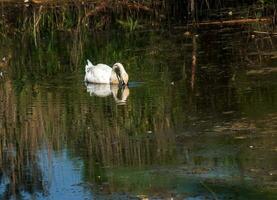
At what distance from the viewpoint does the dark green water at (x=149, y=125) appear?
690cm

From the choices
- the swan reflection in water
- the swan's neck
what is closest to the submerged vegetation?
the swan reflection in water

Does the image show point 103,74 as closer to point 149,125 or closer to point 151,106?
point 151,106

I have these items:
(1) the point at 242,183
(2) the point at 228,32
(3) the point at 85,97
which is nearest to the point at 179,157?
(1) the point at 242,183

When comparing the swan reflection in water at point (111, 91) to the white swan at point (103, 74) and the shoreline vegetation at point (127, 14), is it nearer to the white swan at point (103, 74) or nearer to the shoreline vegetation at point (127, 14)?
the white swan at point (103, 74)

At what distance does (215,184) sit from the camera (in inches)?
259

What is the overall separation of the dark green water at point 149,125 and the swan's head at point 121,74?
16cm

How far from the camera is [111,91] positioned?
465 inches

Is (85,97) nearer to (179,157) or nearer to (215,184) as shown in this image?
(179,157)

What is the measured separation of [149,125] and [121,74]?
9.56ft

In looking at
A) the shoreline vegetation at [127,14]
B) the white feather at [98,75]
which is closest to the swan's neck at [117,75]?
the white feather at [98,75]

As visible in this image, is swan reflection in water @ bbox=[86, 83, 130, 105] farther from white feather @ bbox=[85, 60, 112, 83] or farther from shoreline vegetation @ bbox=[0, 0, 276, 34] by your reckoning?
shoreline vegetation @ bbox=[0, 0, 276, 34]

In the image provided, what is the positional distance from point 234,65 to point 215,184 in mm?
6046

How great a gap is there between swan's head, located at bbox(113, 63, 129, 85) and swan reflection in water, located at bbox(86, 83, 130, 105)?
8cm

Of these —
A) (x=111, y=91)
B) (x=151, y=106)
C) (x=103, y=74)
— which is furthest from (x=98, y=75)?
(x=151, y=106)
